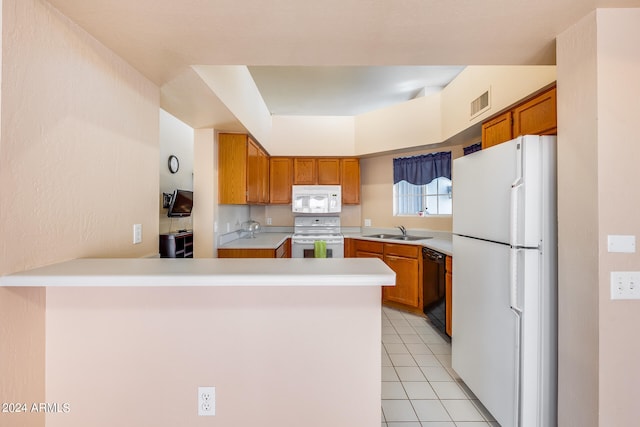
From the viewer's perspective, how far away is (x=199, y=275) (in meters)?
1.04

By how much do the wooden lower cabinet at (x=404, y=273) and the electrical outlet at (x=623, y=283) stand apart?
2.21 metres

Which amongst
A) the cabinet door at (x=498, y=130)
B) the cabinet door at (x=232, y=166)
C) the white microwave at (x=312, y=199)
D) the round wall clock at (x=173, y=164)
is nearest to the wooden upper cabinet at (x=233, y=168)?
the cabinet door at (x=232, y=166)

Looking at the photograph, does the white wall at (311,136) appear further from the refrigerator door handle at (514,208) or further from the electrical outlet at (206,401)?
the electrical outlet at (206,401)

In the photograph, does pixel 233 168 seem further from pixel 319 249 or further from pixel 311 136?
pixel 311 136

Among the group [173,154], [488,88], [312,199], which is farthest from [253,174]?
[488,88]

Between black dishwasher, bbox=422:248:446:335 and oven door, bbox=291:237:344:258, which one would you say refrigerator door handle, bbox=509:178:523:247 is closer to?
black dishwasher, bbox=422:248:446:335

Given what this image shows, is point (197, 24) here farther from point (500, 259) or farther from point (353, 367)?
point (500, 259)

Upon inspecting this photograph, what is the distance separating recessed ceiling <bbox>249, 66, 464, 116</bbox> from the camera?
335 centimetres

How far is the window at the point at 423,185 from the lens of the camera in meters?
3.91

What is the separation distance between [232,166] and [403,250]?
92.5 inches

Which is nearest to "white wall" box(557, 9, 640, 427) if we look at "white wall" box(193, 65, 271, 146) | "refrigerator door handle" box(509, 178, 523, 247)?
"refrigerator door handle" box(509, 178, 523, 247)

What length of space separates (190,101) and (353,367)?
7.19 feet

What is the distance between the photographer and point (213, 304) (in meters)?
1.29

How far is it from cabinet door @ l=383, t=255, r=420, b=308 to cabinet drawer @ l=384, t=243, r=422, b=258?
51 mm
